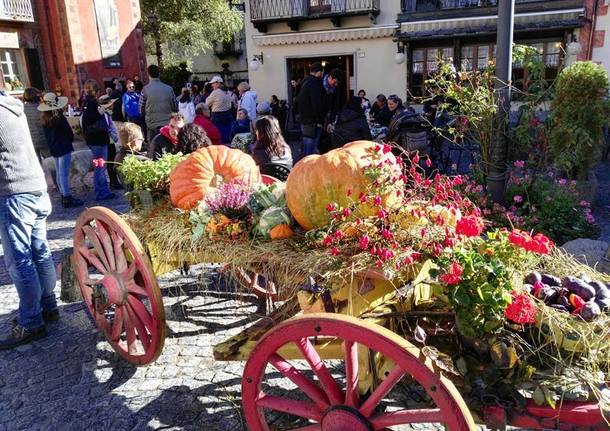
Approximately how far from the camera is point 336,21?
16812 mm

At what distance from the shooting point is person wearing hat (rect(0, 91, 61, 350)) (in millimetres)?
3508

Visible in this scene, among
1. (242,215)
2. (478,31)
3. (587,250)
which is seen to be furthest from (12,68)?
(587,250)

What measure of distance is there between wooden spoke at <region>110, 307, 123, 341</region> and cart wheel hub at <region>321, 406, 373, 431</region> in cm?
165

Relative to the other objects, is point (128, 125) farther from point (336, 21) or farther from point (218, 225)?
point (336, 21)

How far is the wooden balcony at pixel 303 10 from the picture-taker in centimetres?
1615

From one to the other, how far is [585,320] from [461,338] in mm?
459

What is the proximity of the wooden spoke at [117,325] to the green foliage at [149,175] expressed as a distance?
809 millimetres

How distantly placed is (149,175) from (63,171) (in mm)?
4997

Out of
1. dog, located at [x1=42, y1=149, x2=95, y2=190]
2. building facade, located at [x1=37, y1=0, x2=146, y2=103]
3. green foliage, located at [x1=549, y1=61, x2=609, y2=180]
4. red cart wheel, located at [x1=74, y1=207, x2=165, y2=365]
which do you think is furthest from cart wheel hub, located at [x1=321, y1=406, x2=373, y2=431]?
building facade, located at [x1=37, y1=0, x2=146, y2=103]

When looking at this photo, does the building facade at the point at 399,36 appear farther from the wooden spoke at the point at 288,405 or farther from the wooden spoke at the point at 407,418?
the wooden spoke at the point at 407,418

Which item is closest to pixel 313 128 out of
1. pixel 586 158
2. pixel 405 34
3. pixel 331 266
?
pixel 586 158

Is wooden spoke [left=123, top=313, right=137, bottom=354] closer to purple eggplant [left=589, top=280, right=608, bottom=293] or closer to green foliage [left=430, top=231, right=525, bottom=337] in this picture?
green foliage [left=430, top=231, right=525, bottom=337]

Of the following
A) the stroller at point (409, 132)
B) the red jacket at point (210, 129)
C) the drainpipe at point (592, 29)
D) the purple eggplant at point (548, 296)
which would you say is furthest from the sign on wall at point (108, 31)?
the purple eggplant at point (548, 296)

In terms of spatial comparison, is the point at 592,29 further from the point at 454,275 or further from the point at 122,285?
the point at 122,285
